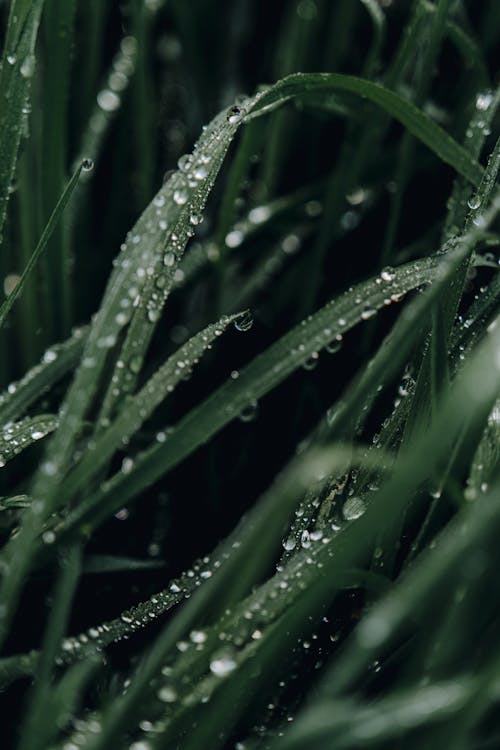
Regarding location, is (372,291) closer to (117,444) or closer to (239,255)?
(117,444)

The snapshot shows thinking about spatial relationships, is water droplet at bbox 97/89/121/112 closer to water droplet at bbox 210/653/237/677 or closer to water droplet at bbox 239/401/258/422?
water droplet at bbox 239/401/258/422

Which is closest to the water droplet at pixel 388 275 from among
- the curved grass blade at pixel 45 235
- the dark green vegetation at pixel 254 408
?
the dark green vegetation at pixel 254 408

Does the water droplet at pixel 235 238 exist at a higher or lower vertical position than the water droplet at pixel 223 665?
higher

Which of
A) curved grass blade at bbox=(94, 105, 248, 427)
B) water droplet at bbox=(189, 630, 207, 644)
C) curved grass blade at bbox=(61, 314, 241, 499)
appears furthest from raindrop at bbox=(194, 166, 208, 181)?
water droplet at bbox=(189, 630, 207, 644)

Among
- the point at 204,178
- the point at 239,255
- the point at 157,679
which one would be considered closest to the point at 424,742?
the point at 157,679

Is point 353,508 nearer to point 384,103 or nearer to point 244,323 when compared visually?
point 244,323

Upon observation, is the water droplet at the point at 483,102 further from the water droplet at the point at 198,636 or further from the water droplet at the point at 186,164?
the water droplet at the point at 198,636
